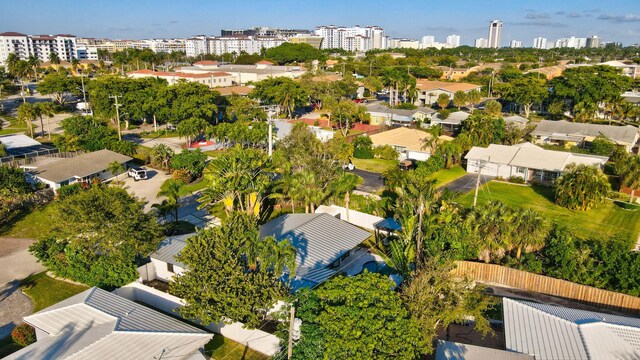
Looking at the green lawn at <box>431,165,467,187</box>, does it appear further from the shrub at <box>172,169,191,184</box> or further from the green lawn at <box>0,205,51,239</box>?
the green lawn at <box>0,205,51,239</box>

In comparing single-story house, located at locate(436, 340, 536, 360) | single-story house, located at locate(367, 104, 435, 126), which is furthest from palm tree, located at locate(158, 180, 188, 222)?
single-story house, located at locate(367, 104, 435, 126)

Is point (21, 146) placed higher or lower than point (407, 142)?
lower

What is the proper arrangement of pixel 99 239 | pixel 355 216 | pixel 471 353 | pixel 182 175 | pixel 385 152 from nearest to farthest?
1. pixel 471 353
2. pixel 99 239
3. pixel 355 216
4. pixel 182 175
5. pixel 385 152

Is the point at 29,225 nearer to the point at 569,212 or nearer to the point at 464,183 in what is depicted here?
the point at 464,183

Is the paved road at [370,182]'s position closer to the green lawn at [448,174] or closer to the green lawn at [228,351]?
the green lawn at [448,174]

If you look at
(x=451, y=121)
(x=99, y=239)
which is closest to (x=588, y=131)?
(x=451, y=121)

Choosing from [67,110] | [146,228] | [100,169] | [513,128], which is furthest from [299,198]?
[67,110]
